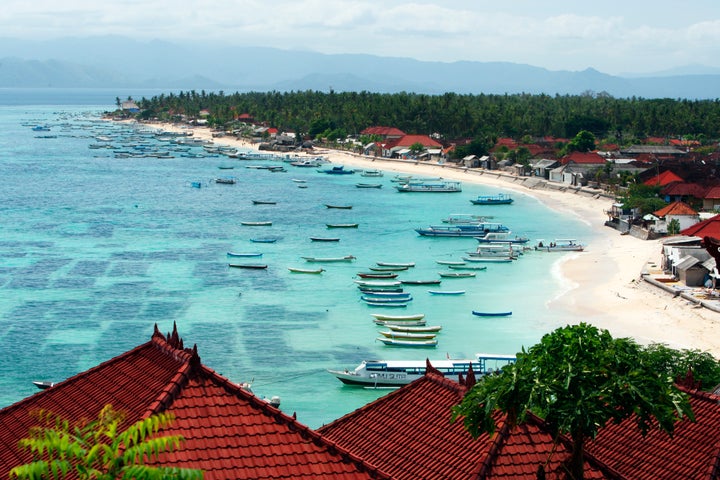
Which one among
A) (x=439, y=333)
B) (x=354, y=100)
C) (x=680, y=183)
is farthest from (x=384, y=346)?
(x=354, y=100)

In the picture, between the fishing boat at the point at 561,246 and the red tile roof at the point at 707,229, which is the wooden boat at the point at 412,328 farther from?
the fishing boat at the point at 561,246

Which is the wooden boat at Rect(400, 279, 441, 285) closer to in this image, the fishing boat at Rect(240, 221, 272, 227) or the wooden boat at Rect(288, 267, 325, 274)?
the wooden boat at Rect(288, 267, 325, 274)

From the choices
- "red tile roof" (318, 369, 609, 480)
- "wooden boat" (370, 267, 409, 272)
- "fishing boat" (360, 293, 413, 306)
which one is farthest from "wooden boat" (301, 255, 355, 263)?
"red tile roof" (318, 369, 609, 480)

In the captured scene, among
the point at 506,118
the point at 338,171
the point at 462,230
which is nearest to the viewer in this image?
the point at 462,230

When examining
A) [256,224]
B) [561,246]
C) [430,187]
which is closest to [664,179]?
[561,246]

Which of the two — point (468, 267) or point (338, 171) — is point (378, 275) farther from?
point (338, 171)

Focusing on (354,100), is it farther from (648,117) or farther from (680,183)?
(680,183)
